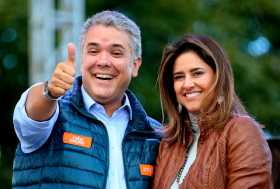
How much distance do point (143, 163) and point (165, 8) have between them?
9751 millimetres

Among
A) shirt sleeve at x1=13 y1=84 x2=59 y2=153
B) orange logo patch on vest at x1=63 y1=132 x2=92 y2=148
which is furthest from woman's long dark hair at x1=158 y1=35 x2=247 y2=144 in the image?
shirt sleeve at x1=13 y1=84 x2=59 y2=153

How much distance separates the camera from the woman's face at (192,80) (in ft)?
11.7

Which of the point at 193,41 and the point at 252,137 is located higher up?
the point at 193,41

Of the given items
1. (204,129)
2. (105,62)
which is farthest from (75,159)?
(204,129)

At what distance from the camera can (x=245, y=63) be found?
1338 cm

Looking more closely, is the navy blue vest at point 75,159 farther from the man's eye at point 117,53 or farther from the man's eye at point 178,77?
the man's eye at point 178,77

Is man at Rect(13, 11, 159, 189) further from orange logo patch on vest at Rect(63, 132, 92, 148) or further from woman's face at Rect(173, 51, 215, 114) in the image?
woman's face at Rect(173, 51, 215, 114)

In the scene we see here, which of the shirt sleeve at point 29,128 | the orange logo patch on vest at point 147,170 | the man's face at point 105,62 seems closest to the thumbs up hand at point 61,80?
the shirt sleeve at point 29,128

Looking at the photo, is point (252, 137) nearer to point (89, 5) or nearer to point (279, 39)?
point (89, 5)

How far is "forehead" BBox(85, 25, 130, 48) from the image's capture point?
3764 millimetres

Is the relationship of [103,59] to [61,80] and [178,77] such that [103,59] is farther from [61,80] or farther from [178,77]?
[61,80]

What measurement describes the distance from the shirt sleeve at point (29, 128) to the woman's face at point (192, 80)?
61 centimetres

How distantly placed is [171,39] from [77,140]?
908cm

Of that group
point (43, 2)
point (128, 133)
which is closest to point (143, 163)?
point (128, 133)
